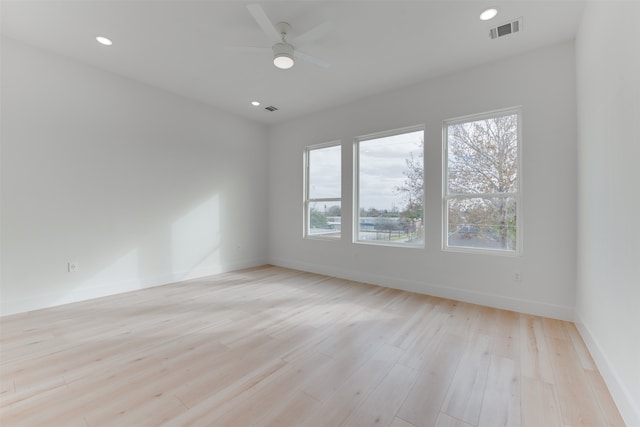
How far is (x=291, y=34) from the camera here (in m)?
2.70

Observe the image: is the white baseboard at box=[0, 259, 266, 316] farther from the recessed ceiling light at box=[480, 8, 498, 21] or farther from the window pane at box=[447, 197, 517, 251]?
the recessed ceiling light at box=[480, 8, 498, 21]

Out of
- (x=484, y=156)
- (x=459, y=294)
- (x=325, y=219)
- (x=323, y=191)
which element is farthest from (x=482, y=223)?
(x=323, y=191)

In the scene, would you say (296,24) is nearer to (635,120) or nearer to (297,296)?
(635,120)

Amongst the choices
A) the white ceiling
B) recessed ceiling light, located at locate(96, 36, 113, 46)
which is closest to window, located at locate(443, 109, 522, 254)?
the white ceiling

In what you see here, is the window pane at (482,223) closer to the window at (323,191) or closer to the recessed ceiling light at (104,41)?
the window at (323,191)

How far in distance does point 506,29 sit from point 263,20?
93.4 inches

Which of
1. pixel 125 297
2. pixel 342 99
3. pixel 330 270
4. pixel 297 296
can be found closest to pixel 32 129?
pixel 125 297

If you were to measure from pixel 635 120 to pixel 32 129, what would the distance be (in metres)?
5.28

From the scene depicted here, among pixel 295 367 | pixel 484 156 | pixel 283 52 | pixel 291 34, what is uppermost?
pixel 291 34

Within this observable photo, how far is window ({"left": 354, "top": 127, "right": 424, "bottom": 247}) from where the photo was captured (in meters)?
3.89

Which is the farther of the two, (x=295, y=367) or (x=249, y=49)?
(x=249, y=49)

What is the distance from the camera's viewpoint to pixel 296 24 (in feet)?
8.48

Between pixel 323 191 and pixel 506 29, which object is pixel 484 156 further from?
pixel 323 191

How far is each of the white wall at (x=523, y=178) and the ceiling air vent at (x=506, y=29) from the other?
536 mm
